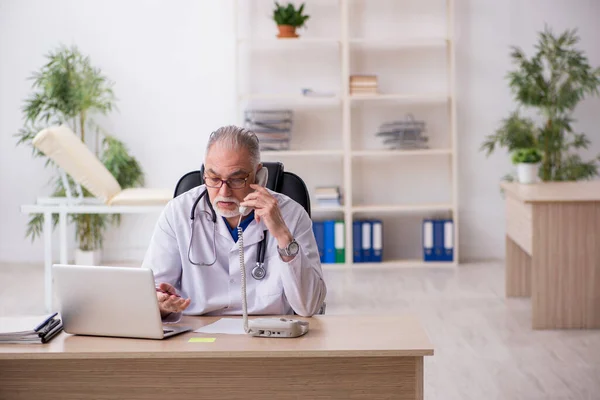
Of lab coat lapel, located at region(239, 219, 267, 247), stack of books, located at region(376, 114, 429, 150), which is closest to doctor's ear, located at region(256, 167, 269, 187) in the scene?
lab coat lapel, located at region(239, 219, 267, 247)

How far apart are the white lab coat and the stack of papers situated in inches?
16.0

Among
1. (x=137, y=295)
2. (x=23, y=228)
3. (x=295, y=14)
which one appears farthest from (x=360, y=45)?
(x=137, y=295)

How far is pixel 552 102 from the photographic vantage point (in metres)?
6.30

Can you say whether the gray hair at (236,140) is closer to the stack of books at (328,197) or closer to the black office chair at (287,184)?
the black office chair at (287,184)

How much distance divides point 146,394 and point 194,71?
5042mm

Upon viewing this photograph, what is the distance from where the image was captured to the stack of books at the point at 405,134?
21.9ft

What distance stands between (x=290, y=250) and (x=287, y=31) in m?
4.42

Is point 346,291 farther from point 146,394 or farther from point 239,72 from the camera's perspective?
point 146,394

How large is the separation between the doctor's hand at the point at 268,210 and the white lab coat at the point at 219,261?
0.50 feet

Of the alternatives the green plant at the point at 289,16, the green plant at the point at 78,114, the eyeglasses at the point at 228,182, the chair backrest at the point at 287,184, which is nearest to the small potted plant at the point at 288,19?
the green plant at the point at 289,16

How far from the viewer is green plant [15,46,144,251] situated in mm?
6395

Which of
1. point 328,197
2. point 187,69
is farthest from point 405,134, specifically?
point 187,69

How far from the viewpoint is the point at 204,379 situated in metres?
2.10

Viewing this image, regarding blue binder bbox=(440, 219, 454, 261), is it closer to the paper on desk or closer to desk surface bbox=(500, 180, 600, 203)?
desk surface bbox=(500, 180, 600, 203)
